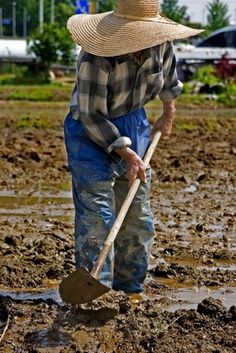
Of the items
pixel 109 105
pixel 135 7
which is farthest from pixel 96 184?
pixel 135 7

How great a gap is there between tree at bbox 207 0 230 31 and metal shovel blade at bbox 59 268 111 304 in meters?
61.7

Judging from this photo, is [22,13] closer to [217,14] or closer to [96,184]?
[217,14]

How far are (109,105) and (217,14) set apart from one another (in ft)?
215

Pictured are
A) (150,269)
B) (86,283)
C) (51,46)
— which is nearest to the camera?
(86,283)

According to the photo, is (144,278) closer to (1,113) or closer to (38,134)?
(38,134)

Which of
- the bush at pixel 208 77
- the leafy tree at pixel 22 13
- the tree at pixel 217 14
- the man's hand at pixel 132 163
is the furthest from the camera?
the leafy tree at pixel 22 13

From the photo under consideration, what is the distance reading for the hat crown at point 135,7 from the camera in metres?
5.47

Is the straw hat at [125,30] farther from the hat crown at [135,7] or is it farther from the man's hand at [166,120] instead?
the man's hand at [166,120]

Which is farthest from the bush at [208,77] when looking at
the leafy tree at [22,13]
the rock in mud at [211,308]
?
the leafy tree at [22,13]

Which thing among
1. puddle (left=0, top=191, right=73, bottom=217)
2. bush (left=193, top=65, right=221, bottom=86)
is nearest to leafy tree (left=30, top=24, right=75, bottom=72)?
bush (left=193, top=65, right=221, bottom=86)

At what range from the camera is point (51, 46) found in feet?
127

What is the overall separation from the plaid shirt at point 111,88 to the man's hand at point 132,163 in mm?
44

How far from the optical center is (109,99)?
5.50 m

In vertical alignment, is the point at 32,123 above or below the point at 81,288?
below
